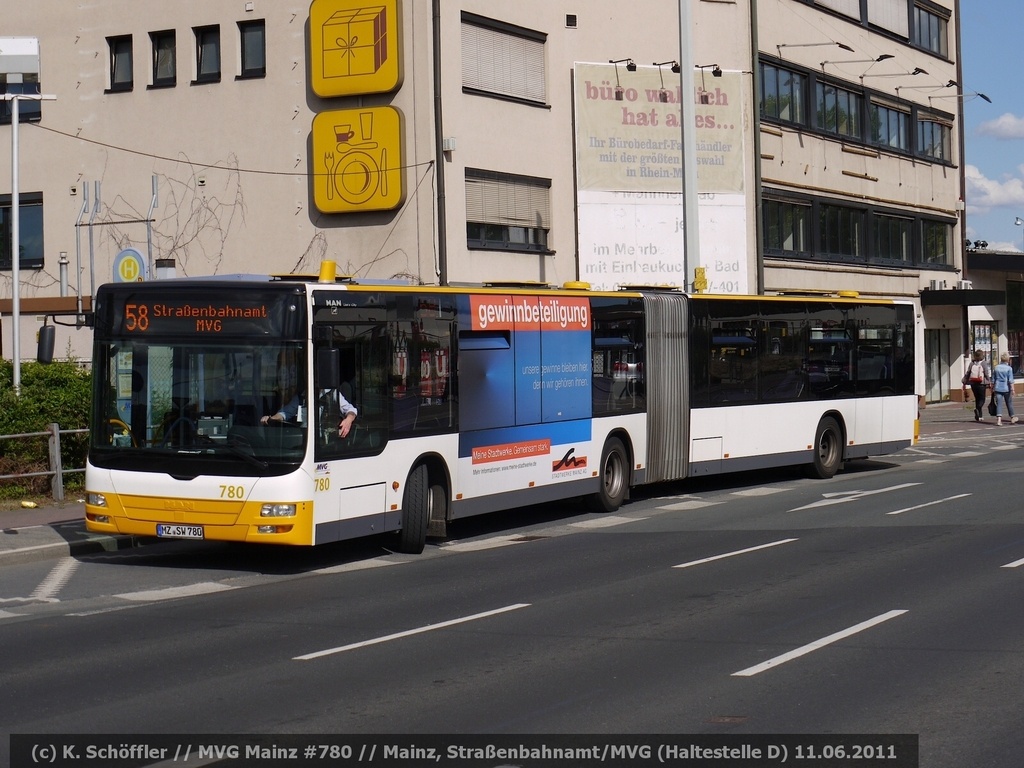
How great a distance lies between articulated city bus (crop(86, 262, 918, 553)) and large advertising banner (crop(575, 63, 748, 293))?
9.31 m

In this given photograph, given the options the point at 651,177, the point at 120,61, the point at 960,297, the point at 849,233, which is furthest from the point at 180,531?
the point at 960,297

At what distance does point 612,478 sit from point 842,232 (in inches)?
974

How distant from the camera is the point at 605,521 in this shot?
714 inches

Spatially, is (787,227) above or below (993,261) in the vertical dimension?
above

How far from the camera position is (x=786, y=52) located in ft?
125

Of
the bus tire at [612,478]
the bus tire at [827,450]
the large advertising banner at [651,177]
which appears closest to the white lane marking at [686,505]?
the bus tire at [612,478]

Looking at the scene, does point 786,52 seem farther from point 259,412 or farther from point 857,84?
point 259,412

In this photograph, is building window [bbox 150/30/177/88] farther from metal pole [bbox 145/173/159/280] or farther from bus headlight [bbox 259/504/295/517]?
bus headlight [bbox 259/504/295/517]

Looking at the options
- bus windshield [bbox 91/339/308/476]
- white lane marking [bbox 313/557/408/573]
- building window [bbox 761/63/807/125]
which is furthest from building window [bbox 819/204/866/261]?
bus windshield [bbox 91/339/308/476]

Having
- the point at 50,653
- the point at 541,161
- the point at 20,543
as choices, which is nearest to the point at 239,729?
the point at 50,653

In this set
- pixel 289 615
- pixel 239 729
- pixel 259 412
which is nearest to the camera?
pixel 239 729

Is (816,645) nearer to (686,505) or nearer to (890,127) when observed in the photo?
(686,505)

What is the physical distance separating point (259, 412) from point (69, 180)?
2033cm

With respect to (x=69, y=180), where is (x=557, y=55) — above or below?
above
